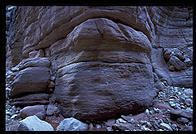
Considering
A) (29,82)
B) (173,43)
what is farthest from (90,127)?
(173,43)

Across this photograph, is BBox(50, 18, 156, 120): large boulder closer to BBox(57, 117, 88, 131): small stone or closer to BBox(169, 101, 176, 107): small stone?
BBox(57, 117, 88, 131): small stone

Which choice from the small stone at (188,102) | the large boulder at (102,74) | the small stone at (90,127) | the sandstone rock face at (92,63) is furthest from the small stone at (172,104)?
the small stone at (90,127)

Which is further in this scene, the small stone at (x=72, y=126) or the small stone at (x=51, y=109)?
the small stone at (x=51, y=109)

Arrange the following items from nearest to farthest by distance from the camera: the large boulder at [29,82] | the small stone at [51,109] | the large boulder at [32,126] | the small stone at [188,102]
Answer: the large boulder at [32,126] < the small stone at [51,109] < the small stone at [188,102] < the large boulder at [29,82]

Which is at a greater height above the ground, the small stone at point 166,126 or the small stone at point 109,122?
the small stone at point 166,126

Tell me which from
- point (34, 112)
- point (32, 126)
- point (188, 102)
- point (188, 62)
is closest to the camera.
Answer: point (32, 126)

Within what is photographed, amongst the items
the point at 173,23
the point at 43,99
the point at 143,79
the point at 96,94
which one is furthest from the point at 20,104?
the point at 173,23

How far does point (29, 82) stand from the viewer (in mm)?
2955

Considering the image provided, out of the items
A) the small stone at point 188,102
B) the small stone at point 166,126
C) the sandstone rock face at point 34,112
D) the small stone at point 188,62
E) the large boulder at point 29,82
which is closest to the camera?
the small stone at point 166,126

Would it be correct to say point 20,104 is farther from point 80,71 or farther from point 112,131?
point 112,131

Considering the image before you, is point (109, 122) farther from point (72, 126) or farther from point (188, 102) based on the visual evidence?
point (188, 102)

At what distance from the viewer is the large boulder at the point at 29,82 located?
295 cm

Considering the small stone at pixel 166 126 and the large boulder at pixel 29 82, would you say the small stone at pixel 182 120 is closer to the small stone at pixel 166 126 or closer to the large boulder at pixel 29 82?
the small stone at pixel 166 126

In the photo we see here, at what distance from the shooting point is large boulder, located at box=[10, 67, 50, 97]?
2945 mm
